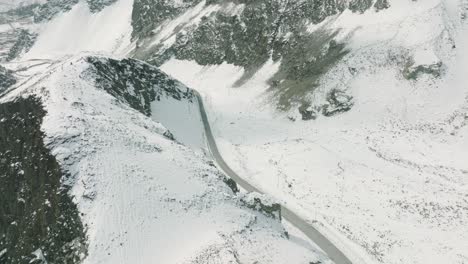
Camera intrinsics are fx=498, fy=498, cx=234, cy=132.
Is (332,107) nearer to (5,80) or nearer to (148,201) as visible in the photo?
(148,201)

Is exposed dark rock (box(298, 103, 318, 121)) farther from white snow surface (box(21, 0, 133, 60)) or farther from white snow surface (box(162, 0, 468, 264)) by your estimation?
white snow surface (box(21, 0, 133, 60))

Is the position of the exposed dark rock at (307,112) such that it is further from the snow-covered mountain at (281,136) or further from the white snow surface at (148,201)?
Answer: the white snow surface at (148,201)

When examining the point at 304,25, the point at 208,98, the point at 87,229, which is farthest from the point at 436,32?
the point at 87,229

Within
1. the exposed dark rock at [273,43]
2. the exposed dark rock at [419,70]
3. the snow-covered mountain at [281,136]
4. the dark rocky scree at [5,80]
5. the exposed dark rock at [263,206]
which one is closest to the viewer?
the snow-covered mountain at [281,136]

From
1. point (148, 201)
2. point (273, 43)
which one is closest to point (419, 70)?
point (273, 43)

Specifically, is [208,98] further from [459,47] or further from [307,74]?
[459,47]

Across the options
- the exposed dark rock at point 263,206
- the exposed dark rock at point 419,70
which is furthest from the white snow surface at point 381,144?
the exposed dark rock at point 263,206
